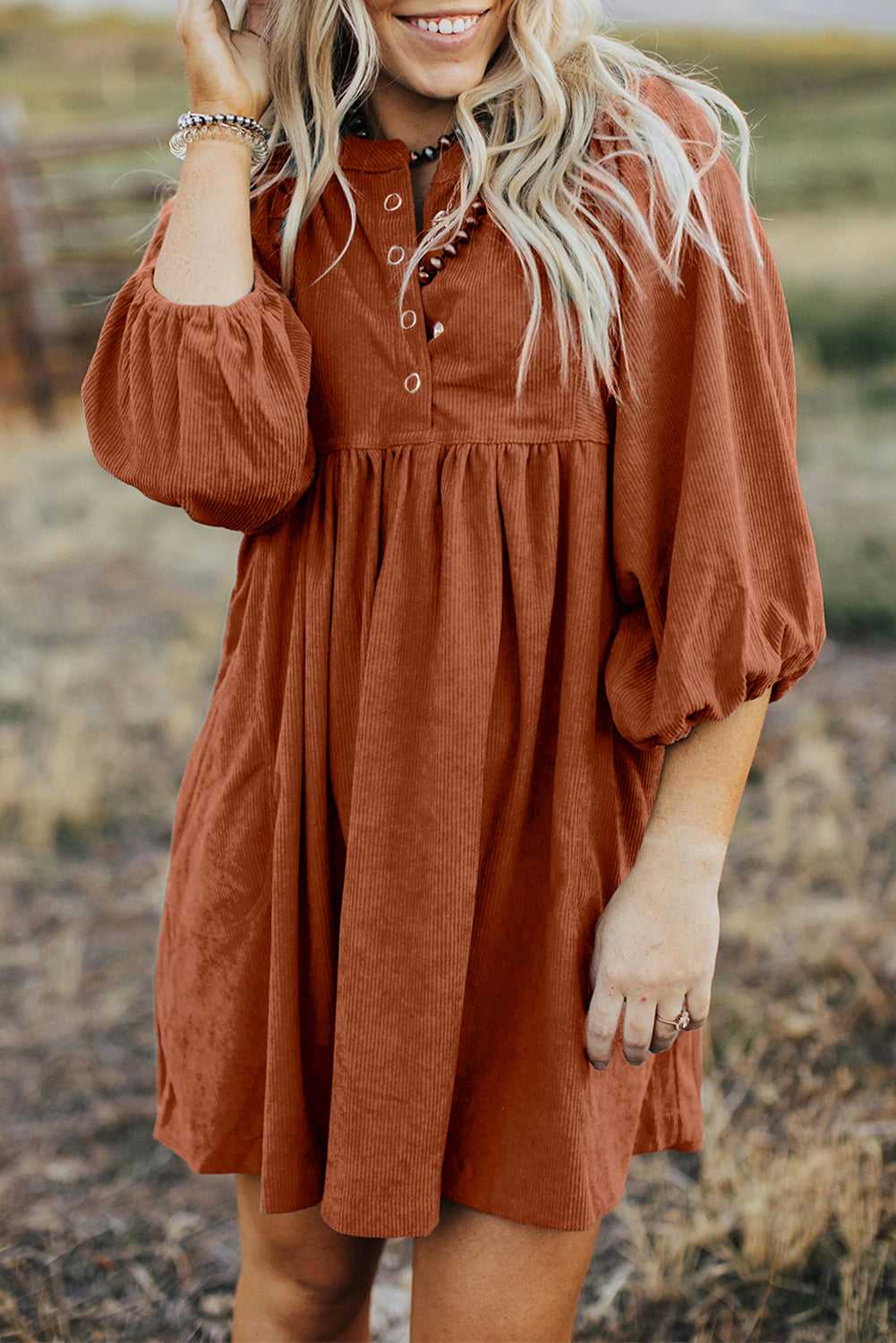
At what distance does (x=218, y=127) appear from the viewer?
4.05ft

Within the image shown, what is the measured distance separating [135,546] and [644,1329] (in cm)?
476

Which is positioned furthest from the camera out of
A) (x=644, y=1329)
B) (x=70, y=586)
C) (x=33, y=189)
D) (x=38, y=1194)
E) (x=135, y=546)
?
(x=33, y=189)

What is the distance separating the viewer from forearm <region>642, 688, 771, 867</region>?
1.16m

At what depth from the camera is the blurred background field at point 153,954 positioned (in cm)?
209

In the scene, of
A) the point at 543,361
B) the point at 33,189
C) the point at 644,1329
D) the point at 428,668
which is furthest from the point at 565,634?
the point at 33,189

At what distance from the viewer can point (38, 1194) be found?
2402mm

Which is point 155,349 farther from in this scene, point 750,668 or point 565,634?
point 750,668

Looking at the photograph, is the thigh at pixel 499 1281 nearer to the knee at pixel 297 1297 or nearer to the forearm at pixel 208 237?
the knee at pixel 297 1297

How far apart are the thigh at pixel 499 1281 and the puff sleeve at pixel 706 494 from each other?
0.53 meters

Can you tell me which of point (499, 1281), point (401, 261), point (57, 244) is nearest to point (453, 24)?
point (401, 261)

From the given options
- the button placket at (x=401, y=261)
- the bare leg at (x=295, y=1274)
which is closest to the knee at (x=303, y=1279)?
the bare leg at (x=295, y=1274)

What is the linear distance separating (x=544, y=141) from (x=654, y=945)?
2.65 ft

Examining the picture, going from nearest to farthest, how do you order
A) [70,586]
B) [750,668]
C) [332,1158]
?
[750,668] < [332,1158] < [70,586]

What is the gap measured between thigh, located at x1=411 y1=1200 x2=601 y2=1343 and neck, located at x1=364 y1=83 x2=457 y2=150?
45.3 inches
